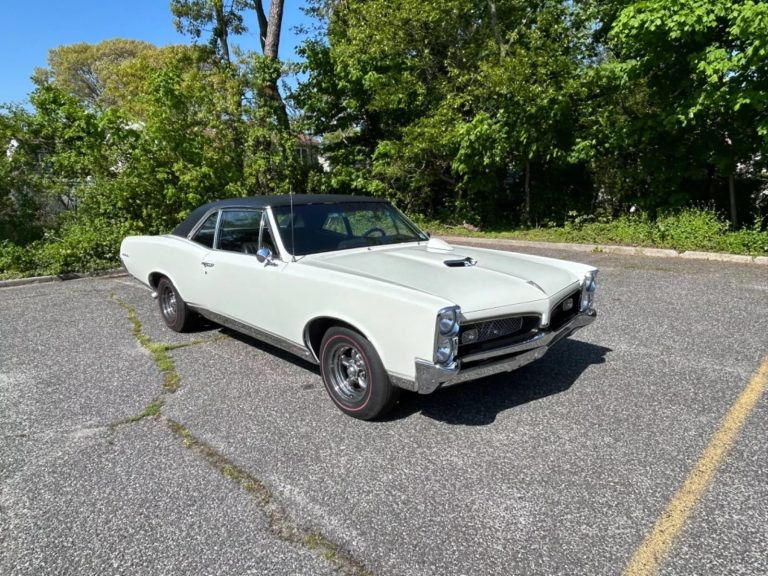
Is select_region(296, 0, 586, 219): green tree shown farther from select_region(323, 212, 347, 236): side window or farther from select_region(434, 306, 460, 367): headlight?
select_region(434, 306, 460, 367): headlight

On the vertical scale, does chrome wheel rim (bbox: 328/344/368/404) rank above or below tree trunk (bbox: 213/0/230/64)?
below

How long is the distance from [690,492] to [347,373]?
2042mm

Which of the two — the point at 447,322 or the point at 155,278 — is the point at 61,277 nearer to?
the point at 155,278

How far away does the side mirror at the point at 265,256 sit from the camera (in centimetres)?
375

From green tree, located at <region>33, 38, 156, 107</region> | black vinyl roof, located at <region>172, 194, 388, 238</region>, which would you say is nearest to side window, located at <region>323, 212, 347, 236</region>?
black vinyl roof, located at <region>172, 194, 388, 238</region>

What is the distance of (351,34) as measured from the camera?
1371cm

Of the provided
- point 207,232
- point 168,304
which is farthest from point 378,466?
point 168,304

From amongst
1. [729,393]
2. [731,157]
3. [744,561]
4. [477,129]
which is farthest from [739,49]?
[744,561]

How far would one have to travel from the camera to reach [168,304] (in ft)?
17.9

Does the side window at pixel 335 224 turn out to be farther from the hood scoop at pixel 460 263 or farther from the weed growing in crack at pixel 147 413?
the weed growing in crack at pixel 147 413

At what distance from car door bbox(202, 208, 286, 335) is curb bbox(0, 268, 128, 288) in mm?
5594

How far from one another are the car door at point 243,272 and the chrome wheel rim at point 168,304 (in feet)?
3.49

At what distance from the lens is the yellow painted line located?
2025 millimetres

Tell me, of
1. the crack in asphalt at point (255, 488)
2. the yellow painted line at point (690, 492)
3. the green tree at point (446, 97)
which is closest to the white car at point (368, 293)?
the crack in asphalt at point (255, 488)
